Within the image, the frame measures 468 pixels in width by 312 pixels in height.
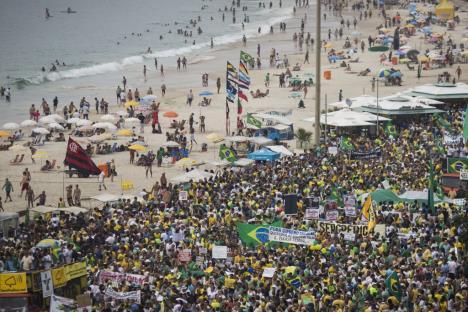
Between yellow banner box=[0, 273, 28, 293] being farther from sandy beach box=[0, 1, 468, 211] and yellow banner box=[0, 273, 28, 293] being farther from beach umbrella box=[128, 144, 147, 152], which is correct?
beach umbrella box=[128, 144, 147, 152]

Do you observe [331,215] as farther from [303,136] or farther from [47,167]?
[47,167]

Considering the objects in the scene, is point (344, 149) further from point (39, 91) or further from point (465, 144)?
point (39, 91)

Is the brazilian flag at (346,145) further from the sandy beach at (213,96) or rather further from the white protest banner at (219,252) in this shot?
the white protest banner at (219,252)

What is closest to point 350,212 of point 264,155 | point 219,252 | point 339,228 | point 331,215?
point 331,215

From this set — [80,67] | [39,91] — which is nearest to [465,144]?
[39,91]

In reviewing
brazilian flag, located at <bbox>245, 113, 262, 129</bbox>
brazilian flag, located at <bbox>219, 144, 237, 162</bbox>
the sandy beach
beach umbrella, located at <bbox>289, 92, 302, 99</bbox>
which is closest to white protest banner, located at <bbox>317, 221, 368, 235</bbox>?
brazilian flag, located at <bbox>219, 144, 237, 162</bbox>

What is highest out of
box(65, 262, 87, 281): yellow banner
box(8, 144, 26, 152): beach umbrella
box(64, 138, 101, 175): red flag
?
box(64, 138, 101, 175): red flag
